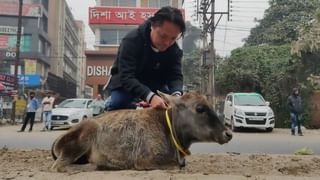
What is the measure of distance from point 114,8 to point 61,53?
4100 cm

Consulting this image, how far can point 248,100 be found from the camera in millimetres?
22516

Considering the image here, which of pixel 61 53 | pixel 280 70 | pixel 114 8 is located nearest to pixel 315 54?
pixel 280 70

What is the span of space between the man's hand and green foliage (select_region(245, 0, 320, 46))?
3726 centimetres

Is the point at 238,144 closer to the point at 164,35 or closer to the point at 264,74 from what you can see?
the point at 164,35

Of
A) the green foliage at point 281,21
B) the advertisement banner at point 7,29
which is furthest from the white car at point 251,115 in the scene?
the advertisement banner at point 7,29

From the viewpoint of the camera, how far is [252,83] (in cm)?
3095

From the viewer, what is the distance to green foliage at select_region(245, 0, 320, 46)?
4566 centimetres

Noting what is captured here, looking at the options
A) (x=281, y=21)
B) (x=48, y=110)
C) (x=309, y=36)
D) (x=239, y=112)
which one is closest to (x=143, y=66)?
(x=239, y=112)

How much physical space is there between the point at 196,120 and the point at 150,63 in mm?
979

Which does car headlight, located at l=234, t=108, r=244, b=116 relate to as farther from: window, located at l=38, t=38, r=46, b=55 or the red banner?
window, located at l=38, t=38, r=46, b=55

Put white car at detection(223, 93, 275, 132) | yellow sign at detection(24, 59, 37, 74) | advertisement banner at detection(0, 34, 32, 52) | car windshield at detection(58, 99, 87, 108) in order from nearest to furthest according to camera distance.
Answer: white car at detection(223, 93, 275, 132) < car windshield at detection(58, 99, 87, 108) < yellow sign at detection(24, 59, 37, 74) < advertisement banner at detection(0, 34, 32, 52)

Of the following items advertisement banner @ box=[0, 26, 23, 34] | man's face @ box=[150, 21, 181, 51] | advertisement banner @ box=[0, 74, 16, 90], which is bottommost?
man's face @ box=[150, 21, 181, 51]

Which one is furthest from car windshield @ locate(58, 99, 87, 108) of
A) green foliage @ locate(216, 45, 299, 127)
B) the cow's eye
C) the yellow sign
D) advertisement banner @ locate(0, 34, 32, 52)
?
advertisement banner @ locate(0, 34, 32, 52)

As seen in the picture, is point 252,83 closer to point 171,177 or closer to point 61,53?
point 171,177
